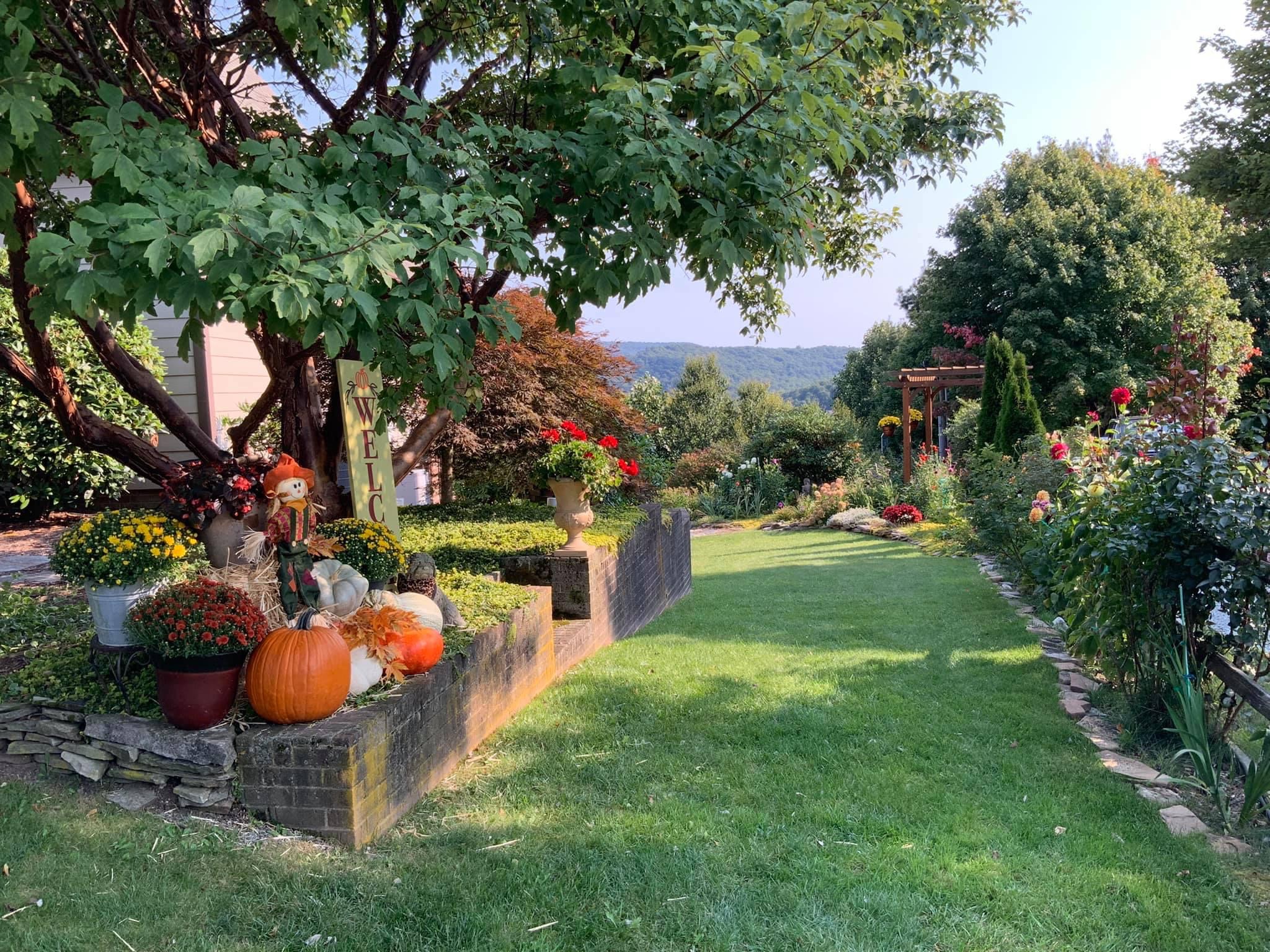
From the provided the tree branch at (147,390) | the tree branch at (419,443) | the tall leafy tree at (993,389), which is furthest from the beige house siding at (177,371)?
the tall leafy tree at (993,389)

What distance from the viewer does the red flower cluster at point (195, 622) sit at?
2914mm

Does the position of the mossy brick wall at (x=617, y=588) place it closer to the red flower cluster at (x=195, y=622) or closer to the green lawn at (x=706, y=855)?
the green lawn at (x=706, y=855)

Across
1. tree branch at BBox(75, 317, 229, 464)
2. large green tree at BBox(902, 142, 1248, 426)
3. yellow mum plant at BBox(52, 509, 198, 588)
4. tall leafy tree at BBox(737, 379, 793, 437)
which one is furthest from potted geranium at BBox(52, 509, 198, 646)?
tall leafy tree at BBox(737, 379, 793, 437)

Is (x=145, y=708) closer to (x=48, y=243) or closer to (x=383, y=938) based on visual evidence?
(x=383, y=938)

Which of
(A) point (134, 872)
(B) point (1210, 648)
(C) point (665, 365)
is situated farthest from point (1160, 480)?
(C) point (665, 365)

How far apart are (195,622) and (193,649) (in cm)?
10

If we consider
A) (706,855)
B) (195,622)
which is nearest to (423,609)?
(195,622)

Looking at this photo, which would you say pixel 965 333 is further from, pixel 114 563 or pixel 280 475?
pixel 114 563

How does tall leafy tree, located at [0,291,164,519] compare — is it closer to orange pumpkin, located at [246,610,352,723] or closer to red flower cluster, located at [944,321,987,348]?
orange pumpkin, located at [246,610,352,723]

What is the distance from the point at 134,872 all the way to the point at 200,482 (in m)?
1.95

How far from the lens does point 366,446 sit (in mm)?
Answer: 4727

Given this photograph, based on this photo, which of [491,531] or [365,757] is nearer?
[365,757]

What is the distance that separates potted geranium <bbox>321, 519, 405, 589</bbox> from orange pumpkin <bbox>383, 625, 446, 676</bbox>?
2.20 ft

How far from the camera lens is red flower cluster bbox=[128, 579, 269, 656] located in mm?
2914
